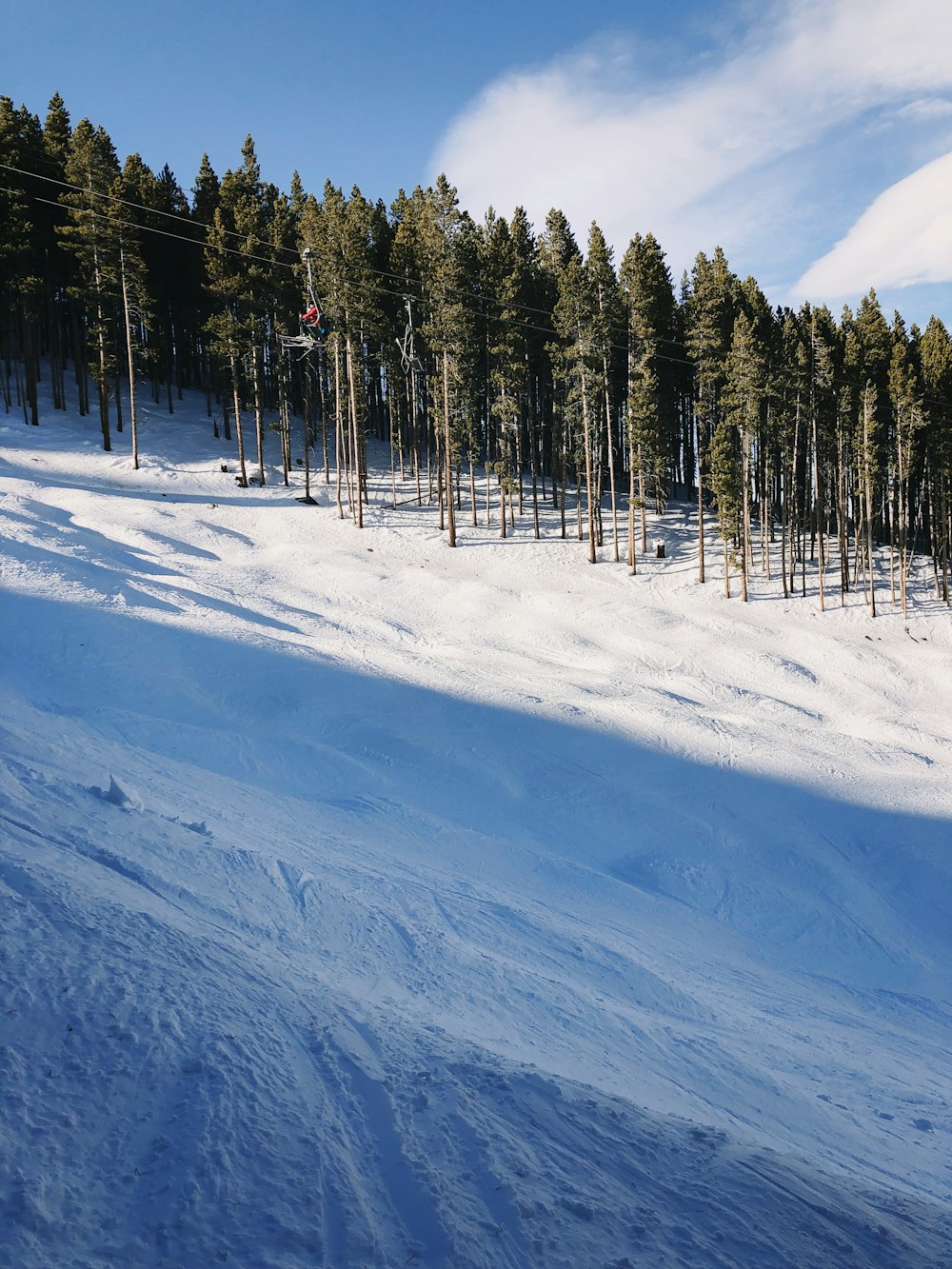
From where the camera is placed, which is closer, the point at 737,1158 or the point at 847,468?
the point at 737,1158

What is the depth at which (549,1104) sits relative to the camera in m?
3.35

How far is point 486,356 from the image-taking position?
43531 mm

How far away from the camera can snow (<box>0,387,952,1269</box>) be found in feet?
8.53

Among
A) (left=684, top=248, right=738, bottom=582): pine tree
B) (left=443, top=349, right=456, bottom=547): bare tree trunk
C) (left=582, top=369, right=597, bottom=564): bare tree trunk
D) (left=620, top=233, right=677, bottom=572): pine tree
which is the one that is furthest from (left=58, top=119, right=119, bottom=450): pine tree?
(left=684, top=248, right=738, bottom=582): pine tree

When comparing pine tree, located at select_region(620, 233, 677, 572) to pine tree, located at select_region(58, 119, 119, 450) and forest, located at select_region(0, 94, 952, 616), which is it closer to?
forest, located at select_region(0, 94, 952, 616)

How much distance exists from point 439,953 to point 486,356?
43.0 m

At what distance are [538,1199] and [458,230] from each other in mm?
36422

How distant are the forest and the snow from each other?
18832 millimetres

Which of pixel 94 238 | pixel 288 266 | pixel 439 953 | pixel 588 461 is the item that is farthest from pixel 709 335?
pixel 439 953

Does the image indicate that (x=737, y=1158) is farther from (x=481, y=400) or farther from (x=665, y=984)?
(x=481, y=400)

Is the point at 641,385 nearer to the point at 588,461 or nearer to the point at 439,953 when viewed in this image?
the point at 588,461

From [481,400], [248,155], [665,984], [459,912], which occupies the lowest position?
[665,984]

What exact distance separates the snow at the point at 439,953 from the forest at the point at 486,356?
18.8 meters

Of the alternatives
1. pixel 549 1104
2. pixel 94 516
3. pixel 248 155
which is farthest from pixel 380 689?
pixel 248 155
